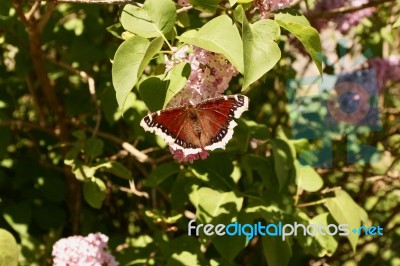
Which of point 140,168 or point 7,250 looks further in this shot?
point 140,168

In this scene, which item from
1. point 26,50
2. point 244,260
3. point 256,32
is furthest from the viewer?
point 244,260

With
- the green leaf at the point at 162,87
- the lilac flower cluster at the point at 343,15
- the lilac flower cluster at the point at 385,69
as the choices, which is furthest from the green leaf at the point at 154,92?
the lilac flower cluster at the point at 385,69

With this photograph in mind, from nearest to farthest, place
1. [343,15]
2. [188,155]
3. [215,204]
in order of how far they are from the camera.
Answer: [188,155]
[215,204]
[343,15]

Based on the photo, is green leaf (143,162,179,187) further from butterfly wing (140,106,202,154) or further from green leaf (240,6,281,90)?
green leaf (240,6,281,90)

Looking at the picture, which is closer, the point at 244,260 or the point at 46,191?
the point at 46,191

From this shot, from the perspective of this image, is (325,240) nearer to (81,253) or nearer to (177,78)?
(81,253)

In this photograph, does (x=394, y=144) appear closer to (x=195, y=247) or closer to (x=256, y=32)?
(x=195, y=247)

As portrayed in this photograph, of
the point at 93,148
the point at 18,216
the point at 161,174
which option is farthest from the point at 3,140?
the point at 161,174

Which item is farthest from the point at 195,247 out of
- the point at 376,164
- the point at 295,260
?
the point at 376,164
